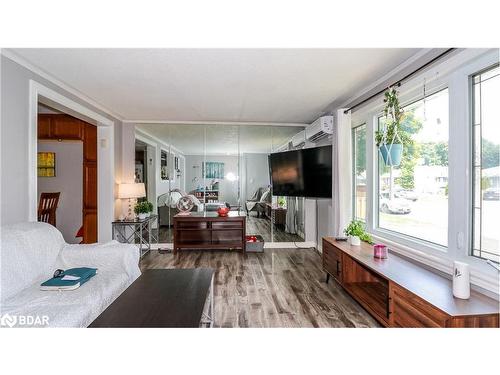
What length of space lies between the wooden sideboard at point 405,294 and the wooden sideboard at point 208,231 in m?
2.17

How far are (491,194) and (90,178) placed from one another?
523cm

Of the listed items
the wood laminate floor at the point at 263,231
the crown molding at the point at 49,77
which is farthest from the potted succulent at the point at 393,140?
the crown molding at the point at 49,77

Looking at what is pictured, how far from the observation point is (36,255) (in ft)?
7.70

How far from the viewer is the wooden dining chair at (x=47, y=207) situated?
462 centimetres

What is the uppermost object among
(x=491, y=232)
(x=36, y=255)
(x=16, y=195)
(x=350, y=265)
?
(x=16, y=195)

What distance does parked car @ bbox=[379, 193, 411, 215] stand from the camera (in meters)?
2.95

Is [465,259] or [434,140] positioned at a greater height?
[434,140]

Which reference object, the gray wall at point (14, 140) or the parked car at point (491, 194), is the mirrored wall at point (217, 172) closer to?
the gray wall at point (14, 140)

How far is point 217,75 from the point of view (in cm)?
296

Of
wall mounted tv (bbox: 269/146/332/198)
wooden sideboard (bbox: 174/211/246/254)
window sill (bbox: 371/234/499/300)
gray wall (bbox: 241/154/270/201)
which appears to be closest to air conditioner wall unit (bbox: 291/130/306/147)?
gray wall (bbox: 241/154/270/201)
